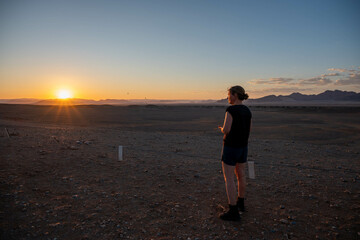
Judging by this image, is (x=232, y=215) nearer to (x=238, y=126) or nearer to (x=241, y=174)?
(x=241, y=174)

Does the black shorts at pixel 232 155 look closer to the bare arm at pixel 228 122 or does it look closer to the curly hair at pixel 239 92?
the bare arm at pixel 228 122

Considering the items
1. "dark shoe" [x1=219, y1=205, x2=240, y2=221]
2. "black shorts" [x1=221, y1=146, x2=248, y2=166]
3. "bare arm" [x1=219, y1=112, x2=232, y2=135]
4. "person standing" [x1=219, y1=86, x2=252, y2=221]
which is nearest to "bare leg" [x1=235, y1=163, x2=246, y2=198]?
"person standing" [x1=219, y1=86, x2=252, y2=221]

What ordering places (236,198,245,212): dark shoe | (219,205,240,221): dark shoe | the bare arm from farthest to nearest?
(236,198,245,212): dark shoe, (219,205,240,221): dark shoe, the bare arm

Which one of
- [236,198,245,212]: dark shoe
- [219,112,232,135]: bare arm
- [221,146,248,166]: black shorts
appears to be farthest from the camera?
[236,198,245,212]: dark shoe

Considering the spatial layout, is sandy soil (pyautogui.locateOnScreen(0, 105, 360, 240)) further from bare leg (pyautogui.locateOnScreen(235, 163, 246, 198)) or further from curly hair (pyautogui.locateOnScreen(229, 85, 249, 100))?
curly hair (pyautogui.locateOnScreen(229, 85, 249, 100))

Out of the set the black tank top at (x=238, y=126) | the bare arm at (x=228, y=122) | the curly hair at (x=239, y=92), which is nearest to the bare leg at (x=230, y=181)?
the black tank top at (x=238, y=126)

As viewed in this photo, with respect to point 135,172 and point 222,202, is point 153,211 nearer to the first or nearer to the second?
point 222,202

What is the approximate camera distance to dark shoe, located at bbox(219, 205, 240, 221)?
156 inches

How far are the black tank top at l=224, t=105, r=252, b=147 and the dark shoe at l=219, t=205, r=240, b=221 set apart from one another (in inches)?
46.4

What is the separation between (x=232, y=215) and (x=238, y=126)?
65.3 inches

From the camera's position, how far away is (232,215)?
13.1ft

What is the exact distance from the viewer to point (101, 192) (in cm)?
508

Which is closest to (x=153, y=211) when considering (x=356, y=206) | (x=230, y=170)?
(x=230, y=170)

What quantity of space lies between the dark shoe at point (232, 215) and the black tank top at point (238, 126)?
1.18 m
